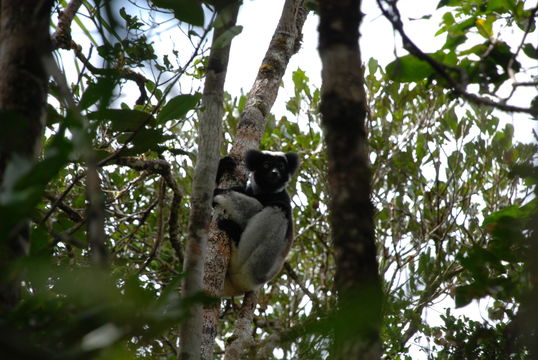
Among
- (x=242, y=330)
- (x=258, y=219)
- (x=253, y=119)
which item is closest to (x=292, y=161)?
(x=258, y=219)

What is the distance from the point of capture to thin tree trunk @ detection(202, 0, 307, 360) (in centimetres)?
389

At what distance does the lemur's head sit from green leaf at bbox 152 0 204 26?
328 cm

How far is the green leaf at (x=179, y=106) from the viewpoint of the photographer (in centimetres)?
332

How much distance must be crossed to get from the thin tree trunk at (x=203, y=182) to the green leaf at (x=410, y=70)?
91cm

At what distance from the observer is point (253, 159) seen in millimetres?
5820

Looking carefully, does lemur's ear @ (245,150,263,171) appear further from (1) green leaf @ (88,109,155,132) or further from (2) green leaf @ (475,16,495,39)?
(2) green leaf @ (475,16,495,39)

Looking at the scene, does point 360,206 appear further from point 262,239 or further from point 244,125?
point 262,239

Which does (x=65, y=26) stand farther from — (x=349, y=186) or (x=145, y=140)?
(x=349, y=186)

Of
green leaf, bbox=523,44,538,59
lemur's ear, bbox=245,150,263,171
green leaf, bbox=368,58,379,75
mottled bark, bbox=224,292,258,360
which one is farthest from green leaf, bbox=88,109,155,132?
green leaf, bbox=368,58,379,75

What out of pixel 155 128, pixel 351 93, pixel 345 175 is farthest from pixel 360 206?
pixel 155 128

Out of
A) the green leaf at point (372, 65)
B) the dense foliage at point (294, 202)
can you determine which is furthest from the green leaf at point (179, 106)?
the green leaf at point (372, 65)

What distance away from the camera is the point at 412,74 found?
8.21 feet

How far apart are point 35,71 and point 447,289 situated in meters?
5.50

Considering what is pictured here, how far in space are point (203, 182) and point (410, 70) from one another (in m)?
1.11
